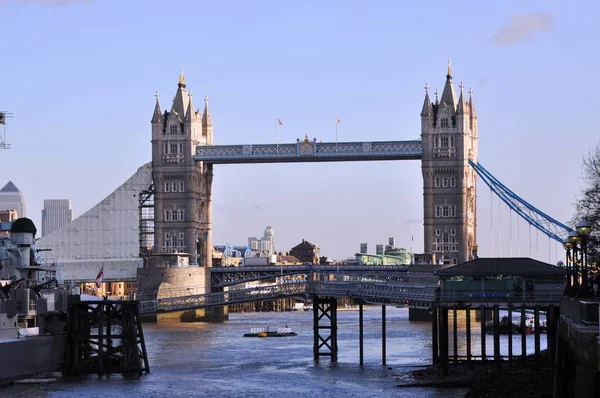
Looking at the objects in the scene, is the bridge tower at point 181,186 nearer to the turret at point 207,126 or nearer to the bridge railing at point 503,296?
the turret at point 207,126

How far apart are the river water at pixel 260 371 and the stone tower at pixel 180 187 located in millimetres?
54141

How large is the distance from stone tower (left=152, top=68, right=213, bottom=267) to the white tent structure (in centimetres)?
400

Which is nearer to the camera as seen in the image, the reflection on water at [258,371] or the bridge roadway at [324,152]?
the reflection on water at [258,371]

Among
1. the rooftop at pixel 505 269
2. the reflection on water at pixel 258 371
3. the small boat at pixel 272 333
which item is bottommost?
the small boat at pixel 272 333

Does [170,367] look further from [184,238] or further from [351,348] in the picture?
[184,238]

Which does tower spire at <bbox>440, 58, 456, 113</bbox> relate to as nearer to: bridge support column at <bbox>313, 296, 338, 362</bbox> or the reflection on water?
the reflection on water

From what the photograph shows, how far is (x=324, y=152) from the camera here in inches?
5950

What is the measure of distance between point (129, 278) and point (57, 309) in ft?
318

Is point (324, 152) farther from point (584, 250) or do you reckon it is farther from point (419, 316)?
point (584, 250)

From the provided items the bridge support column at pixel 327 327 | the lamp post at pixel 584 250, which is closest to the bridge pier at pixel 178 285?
the bridge support column at pixel 327 327

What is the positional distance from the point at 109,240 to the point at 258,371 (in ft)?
322

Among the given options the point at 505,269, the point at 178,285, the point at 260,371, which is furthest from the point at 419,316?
the point at 505,269

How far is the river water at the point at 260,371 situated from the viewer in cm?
5831

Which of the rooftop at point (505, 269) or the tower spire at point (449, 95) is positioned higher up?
the tower spire at point (449, 95)
